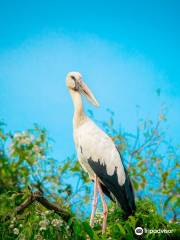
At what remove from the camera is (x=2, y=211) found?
2.86 metres

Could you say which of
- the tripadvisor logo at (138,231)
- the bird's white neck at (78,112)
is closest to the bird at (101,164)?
the bird's white neck at (78,112)

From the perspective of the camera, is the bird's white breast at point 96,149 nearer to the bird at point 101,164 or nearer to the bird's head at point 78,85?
the bird at point 101,164

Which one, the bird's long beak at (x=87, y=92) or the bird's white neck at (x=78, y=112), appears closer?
the bird's white neck at (x=78, y=112)

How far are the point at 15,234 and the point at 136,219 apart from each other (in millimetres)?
1138

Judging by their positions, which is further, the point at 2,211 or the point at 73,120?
the point at 73,120

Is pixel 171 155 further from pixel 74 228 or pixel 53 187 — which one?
pixel 74 228

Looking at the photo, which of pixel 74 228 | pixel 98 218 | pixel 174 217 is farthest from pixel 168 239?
pixel 174 217

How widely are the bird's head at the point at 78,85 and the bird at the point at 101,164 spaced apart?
0.09 metres

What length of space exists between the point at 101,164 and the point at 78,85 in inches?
37.1

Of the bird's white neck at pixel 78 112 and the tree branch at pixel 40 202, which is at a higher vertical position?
the bird's white neck at pixel 78 112

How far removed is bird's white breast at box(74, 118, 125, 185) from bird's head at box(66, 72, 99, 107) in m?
0.44

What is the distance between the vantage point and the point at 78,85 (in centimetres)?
482

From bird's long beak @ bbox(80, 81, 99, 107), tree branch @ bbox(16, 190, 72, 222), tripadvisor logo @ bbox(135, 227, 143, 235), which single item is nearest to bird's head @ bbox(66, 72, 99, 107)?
bird's long beak @ bbox(80, 81, 99, 107)

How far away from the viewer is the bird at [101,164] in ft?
13.0
